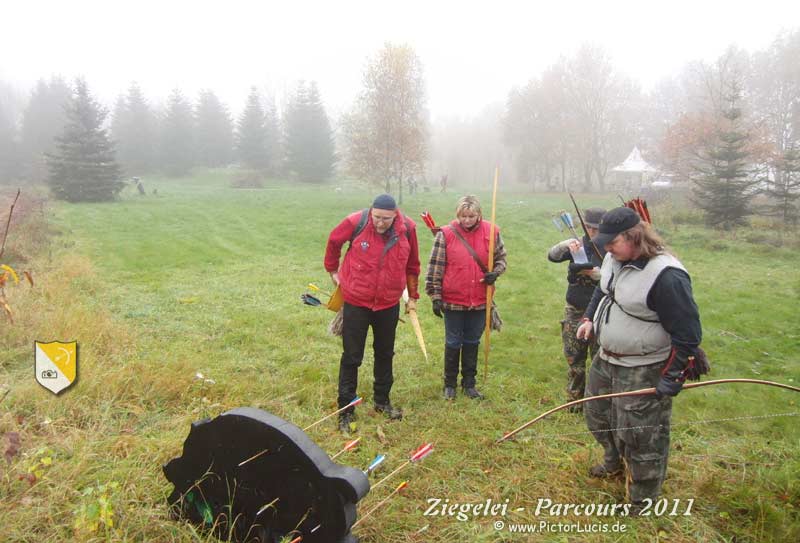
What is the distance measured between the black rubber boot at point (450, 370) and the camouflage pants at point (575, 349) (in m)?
0.98

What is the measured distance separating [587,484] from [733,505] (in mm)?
793

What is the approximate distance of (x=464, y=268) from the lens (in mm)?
4242

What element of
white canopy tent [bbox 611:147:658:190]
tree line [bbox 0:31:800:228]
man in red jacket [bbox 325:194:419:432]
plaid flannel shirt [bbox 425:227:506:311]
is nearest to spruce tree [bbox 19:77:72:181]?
tree line [bbox 0:31:800:228]

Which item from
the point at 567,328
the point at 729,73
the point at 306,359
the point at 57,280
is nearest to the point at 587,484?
the point at 567,328

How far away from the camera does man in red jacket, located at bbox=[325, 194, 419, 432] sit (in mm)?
3777

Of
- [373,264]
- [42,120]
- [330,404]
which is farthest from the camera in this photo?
[42,120]

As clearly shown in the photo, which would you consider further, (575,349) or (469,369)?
(469,369)

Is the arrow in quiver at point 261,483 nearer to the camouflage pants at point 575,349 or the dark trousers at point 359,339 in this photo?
the dark trousers at point 359,339

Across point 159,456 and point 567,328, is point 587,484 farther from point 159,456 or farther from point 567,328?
point 159,456

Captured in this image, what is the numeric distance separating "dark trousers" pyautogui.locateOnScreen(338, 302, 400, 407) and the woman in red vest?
1.62 ft

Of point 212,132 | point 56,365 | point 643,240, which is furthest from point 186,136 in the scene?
point 643,240

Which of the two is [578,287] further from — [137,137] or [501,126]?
[137,137]

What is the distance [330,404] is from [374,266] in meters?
1.42

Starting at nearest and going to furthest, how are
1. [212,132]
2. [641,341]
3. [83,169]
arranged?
[641,341], [83,169], [212,132]
